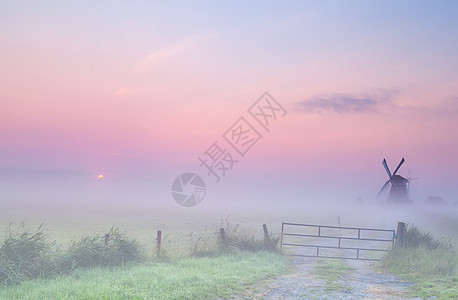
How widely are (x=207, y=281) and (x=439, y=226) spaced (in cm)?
3867

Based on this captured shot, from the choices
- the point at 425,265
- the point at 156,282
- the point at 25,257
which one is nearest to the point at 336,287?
the point at 425,265

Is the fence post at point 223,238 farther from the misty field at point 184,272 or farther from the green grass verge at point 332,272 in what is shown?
the green grass verge at point 332,272

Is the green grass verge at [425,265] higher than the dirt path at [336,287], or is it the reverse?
the green grass verge at [425,265]

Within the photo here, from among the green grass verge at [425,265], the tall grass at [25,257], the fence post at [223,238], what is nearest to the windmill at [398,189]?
the green grass verge at [425,265]

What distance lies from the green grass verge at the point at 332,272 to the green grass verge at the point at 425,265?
1934mm

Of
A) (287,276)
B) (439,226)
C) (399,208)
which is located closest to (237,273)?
(287,276)

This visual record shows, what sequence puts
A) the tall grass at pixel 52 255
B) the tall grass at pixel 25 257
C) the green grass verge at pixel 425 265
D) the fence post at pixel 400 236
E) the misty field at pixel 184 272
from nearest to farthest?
the misty field at pixel 184 272 → the tall grass at pixel 25 257 → the tall grass at pixel 52 255 → the green grass verge at pixel 425 265 → the fence post at pixel 400 236

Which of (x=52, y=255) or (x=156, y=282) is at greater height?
(x=52, y=255)

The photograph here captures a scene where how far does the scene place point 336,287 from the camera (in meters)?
12.5

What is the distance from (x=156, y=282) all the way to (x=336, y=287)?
5700 millimetres

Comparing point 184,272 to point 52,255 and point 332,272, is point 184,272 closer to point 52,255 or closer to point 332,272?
point 52,255

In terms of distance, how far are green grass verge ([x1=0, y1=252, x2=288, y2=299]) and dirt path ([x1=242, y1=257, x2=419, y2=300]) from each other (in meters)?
0.82

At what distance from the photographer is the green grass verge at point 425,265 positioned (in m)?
12.4

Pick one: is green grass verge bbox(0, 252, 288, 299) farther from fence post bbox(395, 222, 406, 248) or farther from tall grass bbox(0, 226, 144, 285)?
fence post bbox(395, 222, 406, 248)
